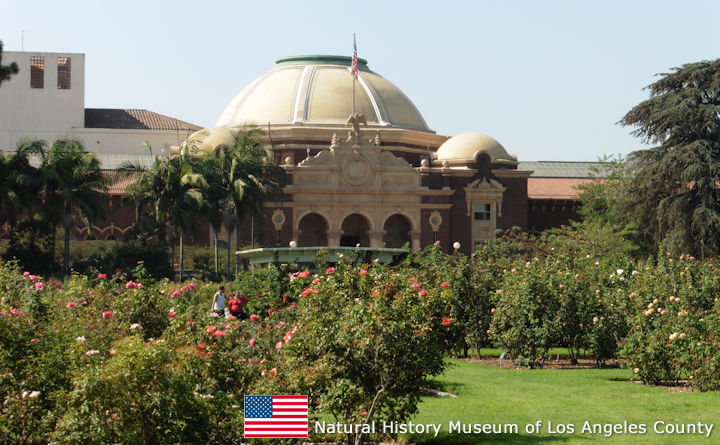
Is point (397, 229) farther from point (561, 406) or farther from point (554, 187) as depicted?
point (561, 406)

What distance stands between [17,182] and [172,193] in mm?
6407

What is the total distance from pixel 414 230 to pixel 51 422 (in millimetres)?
50568

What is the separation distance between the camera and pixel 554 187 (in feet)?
232

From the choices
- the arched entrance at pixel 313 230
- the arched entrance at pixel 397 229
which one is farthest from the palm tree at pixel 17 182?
the arched entrance at pixel 397 229

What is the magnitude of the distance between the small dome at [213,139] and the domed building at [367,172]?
0.06m

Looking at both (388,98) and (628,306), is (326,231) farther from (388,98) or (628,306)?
(628,306)

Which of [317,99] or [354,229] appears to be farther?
[317,99]

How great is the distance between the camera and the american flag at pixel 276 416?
38.9ft

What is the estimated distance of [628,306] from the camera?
22156 mm

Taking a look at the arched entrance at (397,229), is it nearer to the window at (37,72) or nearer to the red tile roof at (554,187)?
the red tile roof at (554,187)

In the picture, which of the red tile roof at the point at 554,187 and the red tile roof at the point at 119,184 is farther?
the red tile roof at the point at 554,187

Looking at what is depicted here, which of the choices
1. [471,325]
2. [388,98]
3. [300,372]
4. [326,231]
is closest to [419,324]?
[300,372]

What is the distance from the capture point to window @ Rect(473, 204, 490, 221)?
208ft

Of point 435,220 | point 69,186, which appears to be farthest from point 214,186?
point 435,220
